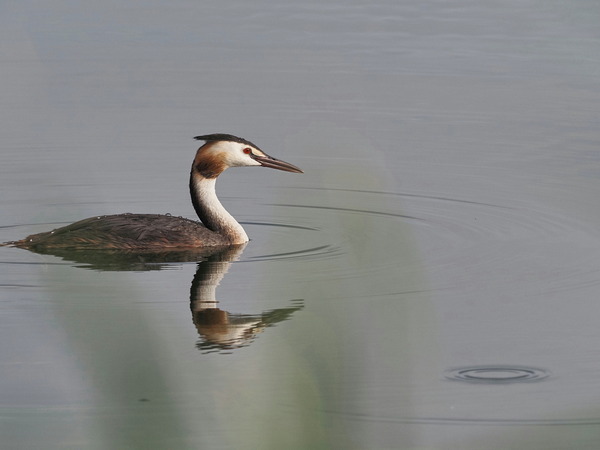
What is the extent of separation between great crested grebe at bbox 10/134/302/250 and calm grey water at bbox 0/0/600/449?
262 millimetres

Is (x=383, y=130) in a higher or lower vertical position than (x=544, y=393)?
higher

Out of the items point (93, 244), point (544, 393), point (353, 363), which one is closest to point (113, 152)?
point (93, 244)

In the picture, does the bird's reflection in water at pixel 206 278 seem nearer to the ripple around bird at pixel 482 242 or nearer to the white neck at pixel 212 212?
the white neck at pixel 212 212

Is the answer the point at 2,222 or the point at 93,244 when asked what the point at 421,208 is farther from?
the point at 2,222

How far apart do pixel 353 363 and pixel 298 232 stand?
8.95 meters

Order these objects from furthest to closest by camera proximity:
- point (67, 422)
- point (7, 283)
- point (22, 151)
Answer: point (22, 151) → point (7, 283) → point (67, 422)

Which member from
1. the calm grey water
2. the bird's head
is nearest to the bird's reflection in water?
the calm grey water

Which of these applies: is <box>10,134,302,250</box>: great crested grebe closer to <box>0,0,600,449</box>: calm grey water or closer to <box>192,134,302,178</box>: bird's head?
<box>192,134,302,178</box>: bird's head

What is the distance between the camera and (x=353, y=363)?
1693mm

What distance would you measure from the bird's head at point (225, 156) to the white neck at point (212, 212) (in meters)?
0.09

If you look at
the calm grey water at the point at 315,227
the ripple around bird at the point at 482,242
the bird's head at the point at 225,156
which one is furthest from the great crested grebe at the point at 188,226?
the ripple around bird at the point at 482,242

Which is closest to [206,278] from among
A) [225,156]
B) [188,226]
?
[188,226]

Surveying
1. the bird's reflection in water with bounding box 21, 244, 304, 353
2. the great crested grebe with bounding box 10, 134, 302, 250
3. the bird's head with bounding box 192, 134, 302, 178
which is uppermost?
the bird's head with bounding box 192, 134, 302, 178

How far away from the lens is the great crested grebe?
33.3 feet
